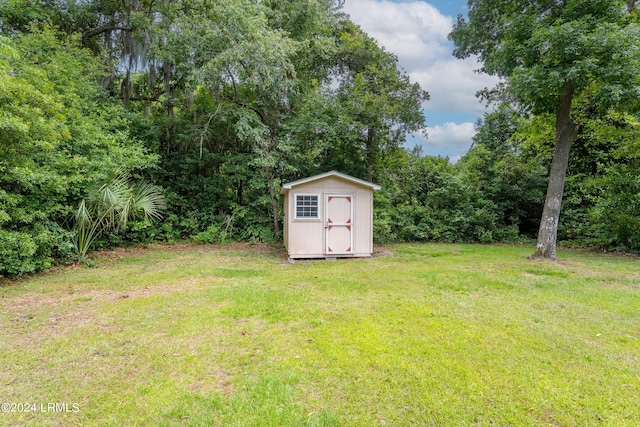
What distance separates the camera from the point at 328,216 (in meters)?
7.46

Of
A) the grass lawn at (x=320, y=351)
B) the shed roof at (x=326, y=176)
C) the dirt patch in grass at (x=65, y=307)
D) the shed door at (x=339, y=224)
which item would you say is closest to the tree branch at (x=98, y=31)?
the shed roof at (x=326, y=176)

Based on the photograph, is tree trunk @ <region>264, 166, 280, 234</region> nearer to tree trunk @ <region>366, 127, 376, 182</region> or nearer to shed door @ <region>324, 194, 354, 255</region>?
shed door @ <region>324, 194, 354, 255</region>

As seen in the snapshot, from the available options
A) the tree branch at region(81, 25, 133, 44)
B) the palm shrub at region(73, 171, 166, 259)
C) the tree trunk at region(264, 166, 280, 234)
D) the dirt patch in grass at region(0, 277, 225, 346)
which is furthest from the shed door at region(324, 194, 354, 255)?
the tree branch at region(81, 25, 133, 44)

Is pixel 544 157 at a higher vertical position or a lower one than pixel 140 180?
higher

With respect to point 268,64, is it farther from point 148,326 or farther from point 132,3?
point 148,326

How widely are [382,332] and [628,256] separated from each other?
9.01m

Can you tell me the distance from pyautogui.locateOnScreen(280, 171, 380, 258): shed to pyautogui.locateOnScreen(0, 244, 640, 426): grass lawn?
6.30 feet

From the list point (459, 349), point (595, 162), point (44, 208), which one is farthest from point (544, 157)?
point (44, 208)

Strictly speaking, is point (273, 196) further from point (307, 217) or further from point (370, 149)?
point (370, 149)

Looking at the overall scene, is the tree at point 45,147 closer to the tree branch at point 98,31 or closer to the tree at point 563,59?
the tree branch at point 98,31

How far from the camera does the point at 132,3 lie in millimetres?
9070

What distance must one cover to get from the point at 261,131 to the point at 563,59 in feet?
22.8

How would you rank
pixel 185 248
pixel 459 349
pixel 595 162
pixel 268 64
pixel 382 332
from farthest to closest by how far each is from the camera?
pixel 595 162
pixel 185 248
pixel 268 64
pixel 382 332
pixel 459 349

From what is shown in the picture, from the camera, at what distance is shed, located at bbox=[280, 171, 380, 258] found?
7.35 meters
